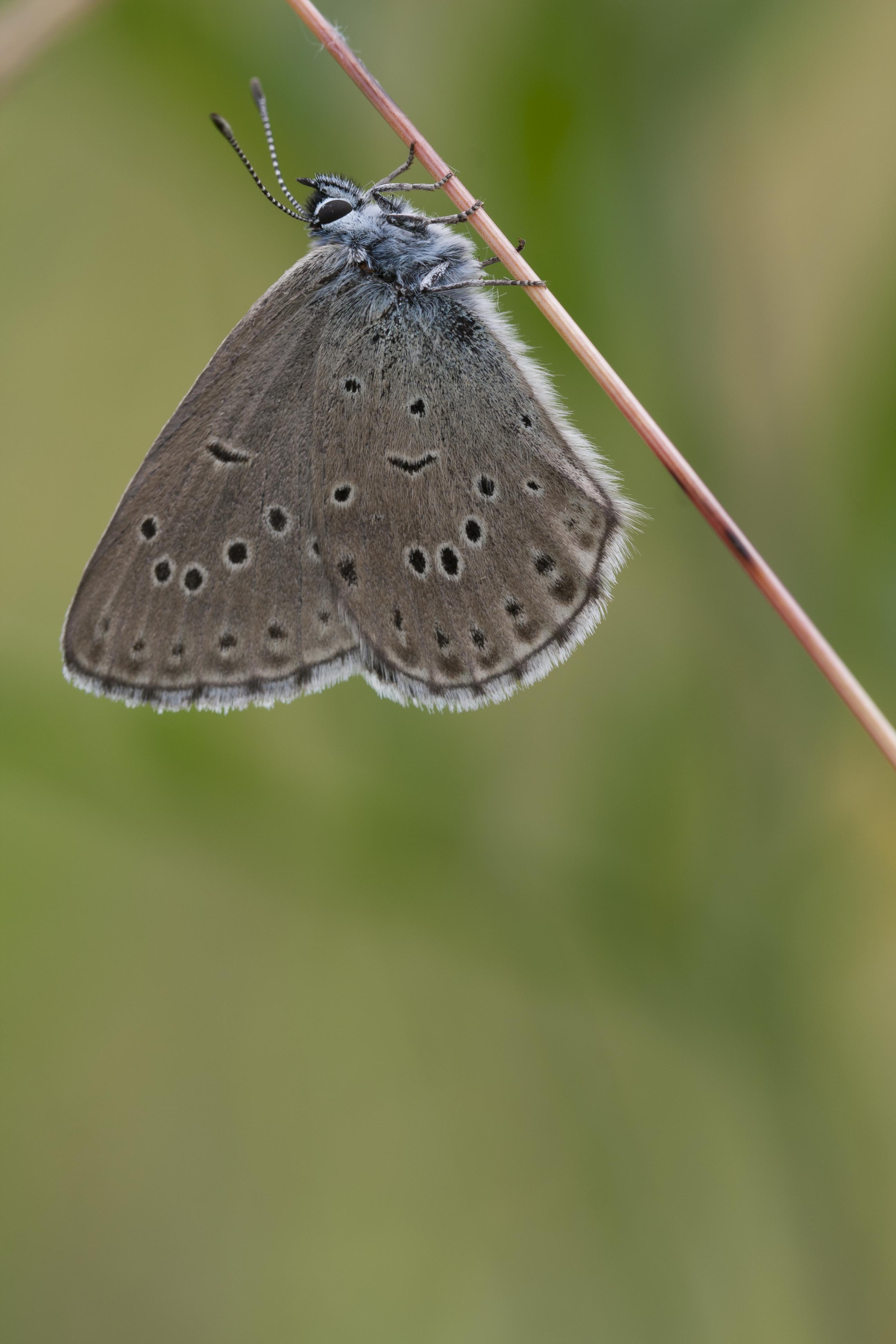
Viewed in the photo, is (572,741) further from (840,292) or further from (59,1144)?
(59,1144)

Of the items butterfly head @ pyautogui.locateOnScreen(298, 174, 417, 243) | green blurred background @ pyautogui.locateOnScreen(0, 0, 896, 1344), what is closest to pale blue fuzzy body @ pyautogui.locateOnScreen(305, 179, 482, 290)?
butterfly head @ pyautogui.locateOnScreen(298, 174, 417, 243)

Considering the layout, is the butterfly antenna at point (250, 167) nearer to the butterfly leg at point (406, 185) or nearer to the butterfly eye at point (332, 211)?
the butterfly eye at point (332, 211)

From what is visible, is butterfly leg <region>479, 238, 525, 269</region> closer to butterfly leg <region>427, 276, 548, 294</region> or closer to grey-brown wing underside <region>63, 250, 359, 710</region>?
butterfly leg <region>427, 276, 548, 294</region>

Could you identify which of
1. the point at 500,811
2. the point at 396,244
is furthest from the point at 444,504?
the point at 500,811

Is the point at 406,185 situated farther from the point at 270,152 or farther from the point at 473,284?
the point at 270,152

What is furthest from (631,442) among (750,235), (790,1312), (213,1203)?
(213,1203)

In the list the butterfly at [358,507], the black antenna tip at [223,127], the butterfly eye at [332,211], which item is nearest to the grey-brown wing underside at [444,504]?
the butterfly at [358,507]
